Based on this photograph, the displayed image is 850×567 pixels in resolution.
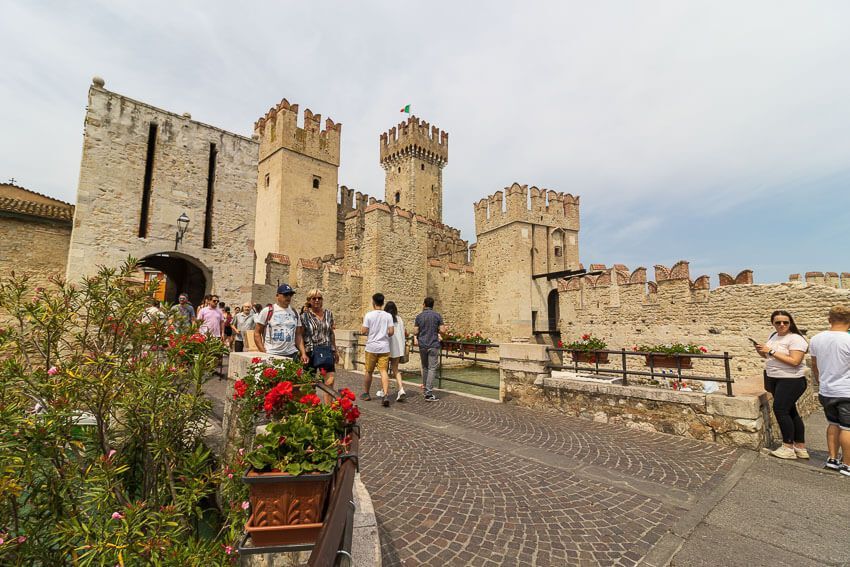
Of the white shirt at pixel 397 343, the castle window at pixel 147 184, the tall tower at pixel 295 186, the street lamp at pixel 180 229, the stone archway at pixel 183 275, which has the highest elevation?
the tall tower at pixel 295 186

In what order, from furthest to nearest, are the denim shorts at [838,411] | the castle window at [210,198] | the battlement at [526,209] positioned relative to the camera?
the battlement at [526,209]
the castle window at [210,198]
the denim shorts at [838,411]

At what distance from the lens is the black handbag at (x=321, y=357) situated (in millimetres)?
5328

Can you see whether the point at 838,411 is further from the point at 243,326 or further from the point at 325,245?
the point at 325,245

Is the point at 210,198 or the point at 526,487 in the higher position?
the point at 210,198

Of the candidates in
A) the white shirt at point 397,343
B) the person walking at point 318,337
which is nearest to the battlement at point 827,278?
the white shirt at point 397,343

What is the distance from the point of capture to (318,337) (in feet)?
17.8

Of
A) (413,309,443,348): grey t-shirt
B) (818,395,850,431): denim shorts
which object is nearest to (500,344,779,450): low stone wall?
(818,395,850,431): denim shorts

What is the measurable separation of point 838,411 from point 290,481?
18.9 feet

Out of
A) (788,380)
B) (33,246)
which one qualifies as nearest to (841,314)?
(788,380)

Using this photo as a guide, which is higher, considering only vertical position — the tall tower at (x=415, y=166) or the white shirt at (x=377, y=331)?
the tall tower at (x=415, y=166)

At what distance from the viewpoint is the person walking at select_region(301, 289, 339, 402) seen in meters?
5.36

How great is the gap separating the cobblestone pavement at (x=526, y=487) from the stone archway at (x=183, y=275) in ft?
36.0

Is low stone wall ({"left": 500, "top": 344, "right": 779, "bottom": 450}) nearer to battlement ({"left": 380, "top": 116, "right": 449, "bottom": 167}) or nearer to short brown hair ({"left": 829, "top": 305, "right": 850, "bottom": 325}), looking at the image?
short brown hair ({"left": 829, "top": 305, "right": 850, "bottom": 325})

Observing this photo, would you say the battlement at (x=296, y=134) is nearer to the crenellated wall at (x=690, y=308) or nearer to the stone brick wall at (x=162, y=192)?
the stone brick wall at (x=162, y=192)
